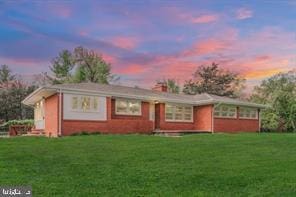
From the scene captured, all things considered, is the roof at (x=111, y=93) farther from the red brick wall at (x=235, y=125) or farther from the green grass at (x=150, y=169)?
the green grass at (x=150, y=169)

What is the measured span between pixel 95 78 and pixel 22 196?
43.9 m

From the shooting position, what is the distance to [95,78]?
50781 millimetres

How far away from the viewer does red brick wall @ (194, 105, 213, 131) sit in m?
30.3

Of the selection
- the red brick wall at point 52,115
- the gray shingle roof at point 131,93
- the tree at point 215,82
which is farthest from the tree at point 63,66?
the red brick wall at point 52,115

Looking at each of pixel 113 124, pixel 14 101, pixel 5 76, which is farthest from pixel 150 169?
pixel 5 76

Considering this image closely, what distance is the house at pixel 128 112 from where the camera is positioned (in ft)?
78.0

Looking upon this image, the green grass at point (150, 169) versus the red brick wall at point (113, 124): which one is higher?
the red brick wall at point (113, 124)

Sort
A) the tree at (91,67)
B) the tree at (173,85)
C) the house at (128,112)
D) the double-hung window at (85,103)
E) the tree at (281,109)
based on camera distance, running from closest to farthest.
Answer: the house at (128,112) < the double-hung window at (85,103) < the tree at (281,109) < the tree at (91,67) < the tree at (173,85)

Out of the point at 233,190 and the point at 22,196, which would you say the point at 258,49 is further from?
the point at 22,196

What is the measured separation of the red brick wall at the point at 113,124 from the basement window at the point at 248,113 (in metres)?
8.77

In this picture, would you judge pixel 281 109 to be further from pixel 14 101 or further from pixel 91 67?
pixel 14 101

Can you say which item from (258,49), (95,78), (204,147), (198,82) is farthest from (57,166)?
(198,82)

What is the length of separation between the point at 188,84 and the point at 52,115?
116 ft

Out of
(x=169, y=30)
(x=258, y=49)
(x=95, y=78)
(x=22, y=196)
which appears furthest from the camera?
(x=95, y=78)
